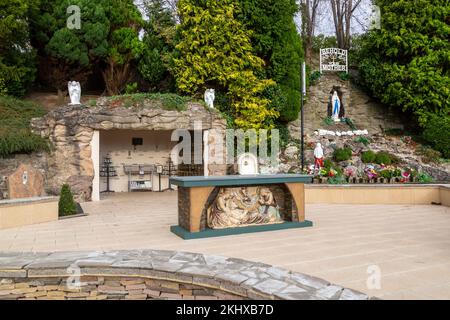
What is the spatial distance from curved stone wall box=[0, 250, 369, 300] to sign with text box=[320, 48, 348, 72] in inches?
669

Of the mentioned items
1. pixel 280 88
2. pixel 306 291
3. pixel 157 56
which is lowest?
pixel 306 291

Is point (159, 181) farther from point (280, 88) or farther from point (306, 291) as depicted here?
point (306, 291)

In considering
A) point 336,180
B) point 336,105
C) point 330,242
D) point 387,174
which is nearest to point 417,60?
point 336,105

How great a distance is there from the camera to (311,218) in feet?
24.6

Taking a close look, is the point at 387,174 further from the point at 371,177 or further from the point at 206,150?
the point at 206,150

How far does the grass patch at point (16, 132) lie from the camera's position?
9.73m

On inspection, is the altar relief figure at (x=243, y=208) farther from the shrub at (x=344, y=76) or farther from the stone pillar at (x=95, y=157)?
the shrub at (x=344, y=76)

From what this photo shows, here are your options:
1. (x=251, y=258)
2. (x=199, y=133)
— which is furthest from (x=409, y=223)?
(x=199, y=133)

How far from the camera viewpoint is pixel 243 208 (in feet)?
20.7

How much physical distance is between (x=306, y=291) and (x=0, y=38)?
594 inches

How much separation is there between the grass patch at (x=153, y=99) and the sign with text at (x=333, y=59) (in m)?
10.4

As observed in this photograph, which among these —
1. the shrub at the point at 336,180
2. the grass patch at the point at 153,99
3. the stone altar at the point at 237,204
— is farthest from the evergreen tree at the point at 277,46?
the stone altar at the point at 237,204

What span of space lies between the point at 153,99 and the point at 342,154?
7614mm
